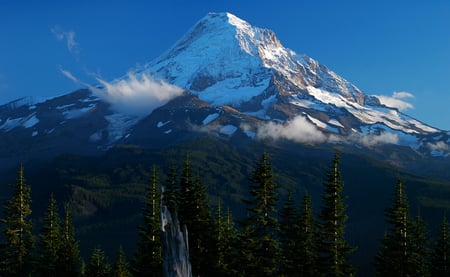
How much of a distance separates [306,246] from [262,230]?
6.12m

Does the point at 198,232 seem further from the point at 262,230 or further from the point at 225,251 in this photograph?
the point at 262,230

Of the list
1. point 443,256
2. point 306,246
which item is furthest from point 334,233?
point 443,256

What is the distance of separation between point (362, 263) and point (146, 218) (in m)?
162

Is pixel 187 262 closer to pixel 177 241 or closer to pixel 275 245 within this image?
pixel 177 241

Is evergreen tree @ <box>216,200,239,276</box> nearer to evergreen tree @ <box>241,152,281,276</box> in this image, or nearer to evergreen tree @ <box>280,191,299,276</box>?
evergreen tree @ <box>241,152,281,276</box>

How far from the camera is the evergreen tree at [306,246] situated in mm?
47656

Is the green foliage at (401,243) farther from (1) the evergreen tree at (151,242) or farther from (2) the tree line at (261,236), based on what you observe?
(1) the evergreen tree at (151,242)

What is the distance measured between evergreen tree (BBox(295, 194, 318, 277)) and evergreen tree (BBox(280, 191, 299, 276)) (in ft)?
1.23

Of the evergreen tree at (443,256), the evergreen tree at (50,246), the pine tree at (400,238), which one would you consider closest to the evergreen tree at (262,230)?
the pine tree at (400,238)

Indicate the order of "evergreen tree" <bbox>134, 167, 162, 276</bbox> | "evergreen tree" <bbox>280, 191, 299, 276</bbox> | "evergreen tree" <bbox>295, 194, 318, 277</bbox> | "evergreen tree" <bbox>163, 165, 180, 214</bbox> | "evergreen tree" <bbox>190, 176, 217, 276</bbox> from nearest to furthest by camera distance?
"evergreen tree" <bbox>190, 176, 217, 276</bbox>
"evergreen tree" <bbox>295, 194, 318, 277</bbox>
"evergreen tree" <bbox>280, 191, 299, 276</bbox>
"evergreen tree" <bbox>134, 167, 162, 276</bbox>
"evergreen tree" <bbox>163, 165, 180, 214</bbox>

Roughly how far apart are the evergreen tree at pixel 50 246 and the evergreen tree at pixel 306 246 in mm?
26266

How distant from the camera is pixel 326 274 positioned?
1767 inches

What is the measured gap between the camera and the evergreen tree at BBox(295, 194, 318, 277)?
4766cm

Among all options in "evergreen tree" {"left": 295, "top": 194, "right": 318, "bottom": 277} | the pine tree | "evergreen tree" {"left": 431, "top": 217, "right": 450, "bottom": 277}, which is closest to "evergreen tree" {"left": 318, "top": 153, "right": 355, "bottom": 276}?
"evergreen tree" {"left": 295, "top": 194, "right": 318, "bottom": 277}
